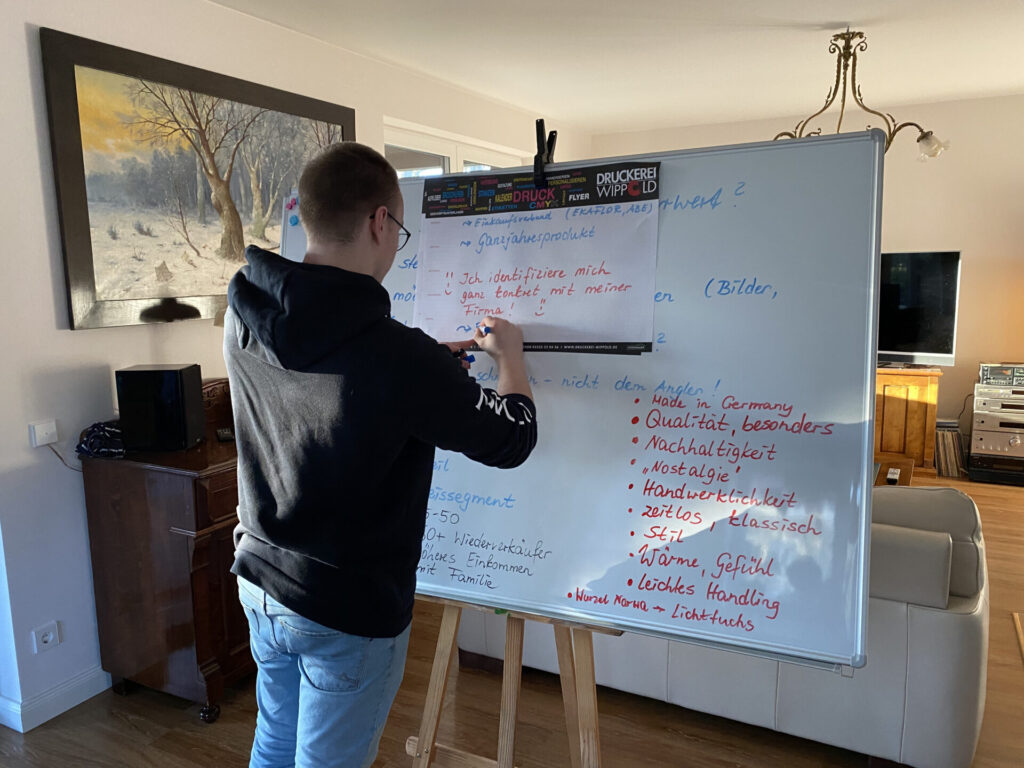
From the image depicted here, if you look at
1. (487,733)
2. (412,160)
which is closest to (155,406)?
(487,733)

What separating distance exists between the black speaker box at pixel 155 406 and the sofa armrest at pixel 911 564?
2159 mm

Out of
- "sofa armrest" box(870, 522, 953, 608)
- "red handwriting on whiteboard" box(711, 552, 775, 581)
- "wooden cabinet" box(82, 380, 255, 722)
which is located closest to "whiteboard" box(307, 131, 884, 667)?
"red handwriting on whiteboard" box(711, 552, 775, 581)

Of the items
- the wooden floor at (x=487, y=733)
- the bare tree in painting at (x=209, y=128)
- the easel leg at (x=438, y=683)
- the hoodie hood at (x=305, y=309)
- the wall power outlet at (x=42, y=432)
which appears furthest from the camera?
the bare tree in painting at (x=209, y=128)

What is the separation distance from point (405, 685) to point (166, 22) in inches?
101

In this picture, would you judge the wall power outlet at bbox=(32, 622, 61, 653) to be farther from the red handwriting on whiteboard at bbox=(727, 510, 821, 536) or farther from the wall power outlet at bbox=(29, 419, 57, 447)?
the red handwriting on whiteboard at bbox=(727, 510, 821, 536)

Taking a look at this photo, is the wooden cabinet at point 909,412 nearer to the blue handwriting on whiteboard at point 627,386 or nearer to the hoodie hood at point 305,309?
the blue handwriting on whiteboard at point 627,386

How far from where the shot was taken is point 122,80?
2480 millimetres

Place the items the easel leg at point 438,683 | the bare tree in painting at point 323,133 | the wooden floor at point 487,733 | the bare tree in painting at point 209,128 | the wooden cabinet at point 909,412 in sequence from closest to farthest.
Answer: the easel leg at point 438,683, the wooden floor at point 487,733, the bare tree in painting at point 209,128, the bare tree in painting at point 323,133, the wooden cabinet at point 909,412

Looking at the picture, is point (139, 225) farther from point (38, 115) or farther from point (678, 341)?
point (678, 341)

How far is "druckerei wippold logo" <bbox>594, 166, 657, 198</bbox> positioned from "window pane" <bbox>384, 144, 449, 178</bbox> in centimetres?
267

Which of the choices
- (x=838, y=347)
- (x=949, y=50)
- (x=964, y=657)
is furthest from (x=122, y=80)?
(x=949, y=50)

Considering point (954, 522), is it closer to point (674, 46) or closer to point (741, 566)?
point (741, 566)

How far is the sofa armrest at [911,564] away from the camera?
1916 millimetres

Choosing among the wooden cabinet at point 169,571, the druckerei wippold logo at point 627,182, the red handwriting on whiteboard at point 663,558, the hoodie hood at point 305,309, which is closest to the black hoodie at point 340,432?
the hoodie hood at point 305,309
